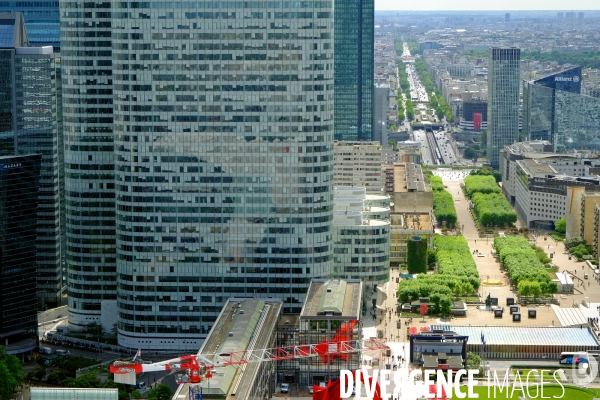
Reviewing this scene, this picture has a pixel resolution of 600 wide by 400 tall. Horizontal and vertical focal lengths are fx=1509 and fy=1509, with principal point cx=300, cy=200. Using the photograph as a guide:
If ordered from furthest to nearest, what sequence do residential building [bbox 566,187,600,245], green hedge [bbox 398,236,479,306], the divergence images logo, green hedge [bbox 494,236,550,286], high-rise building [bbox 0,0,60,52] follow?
residential building [bbox 566,187,600,245] → green hedge [bbox 494,236,550,286] → high-rise building [bbox 0,0,60,52] → green hedge [bbox 398,236,479,306] → the divergence images logo

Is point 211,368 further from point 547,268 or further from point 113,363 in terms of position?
point 547,268

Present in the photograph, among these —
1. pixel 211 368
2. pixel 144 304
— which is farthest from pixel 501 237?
pixel 211 368

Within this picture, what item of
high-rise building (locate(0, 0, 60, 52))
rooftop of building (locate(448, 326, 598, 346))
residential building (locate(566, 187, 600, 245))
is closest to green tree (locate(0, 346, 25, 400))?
rooftop of building (locate(448, 326, 598, 346))

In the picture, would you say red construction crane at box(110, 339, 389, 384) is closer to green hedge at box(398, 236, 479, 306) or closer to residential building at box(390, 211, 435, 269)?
green hedge at box(398, 236, 479, 306)

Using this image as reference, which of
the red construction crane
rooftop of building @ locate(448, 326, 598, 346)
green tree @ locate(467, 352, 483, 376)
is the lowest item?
green tree @ locate(467, 352, 483, 376)

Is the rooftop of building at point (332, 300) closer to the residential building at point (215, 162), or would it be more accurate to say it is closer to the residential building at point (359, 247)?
the residential building at point (215, 162)

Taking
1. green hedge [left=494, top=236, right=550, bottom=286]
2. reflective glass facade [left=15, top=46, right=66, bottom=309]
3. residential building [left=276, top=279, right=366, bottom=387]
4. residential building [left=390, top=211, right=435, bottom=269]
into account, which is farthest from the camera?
residential building [left=390, top=211, right=435, bottom=269]

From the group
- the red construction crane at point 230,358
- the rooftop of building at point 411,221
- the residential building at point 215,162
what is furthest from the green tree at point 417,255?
the red construction crane at point 230,358
